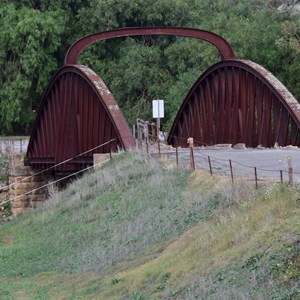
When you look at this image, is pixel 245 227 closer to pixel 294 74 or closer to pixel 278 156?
pixel 278 156

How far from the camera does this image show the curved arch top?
3266 centimetres

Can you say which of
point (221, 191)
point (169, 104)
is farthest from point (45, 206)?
point (169, 104)

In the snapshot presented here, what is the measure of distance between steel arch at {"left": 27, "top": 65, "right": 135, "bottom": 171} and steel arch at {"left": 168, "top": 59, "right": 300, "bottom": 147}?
14.7 ft

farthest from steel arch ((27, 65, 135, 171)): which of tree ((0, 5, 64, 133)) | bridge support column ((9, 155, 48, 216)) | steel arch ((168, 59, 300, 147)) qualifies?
tree ((0, 5, 64, 133))

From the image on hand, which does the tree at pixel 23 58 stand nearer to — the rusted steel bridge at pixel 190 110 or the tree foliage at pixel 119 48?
the tree foliage at pixel 119 48

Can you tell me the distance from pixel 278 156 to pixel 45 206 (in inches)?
303

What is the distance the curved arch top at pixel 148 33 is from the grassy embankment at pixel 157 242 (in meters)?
8.32

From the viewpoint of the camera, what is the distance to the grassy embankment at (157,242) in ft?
39.6

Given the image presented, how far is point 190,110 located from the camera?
35969 millimetres

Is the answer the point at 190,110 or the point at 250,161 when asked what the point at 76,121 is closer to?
the point at 190,110

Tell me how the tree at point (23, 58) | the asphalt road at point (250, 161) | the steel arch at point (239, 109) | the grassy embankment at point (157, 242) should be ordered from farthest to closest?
the tree at point (23, 58) → the steel arch at point (239, 109) → the asphalt road at point (250, 161) → the grassy embankment at point (157, 242)

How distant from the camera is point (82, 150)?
3309cm

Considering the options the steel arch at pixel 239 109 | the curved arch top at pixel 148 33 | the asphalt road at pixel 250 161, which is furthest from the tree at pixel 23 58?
the asphalt road at pixel 250 161

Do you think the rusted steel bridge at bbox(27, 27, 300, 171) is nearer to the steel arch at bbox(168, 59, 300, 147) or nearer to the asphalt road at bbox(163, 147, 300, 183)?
the steel arch at bbox(168, 59, 300, 147)
